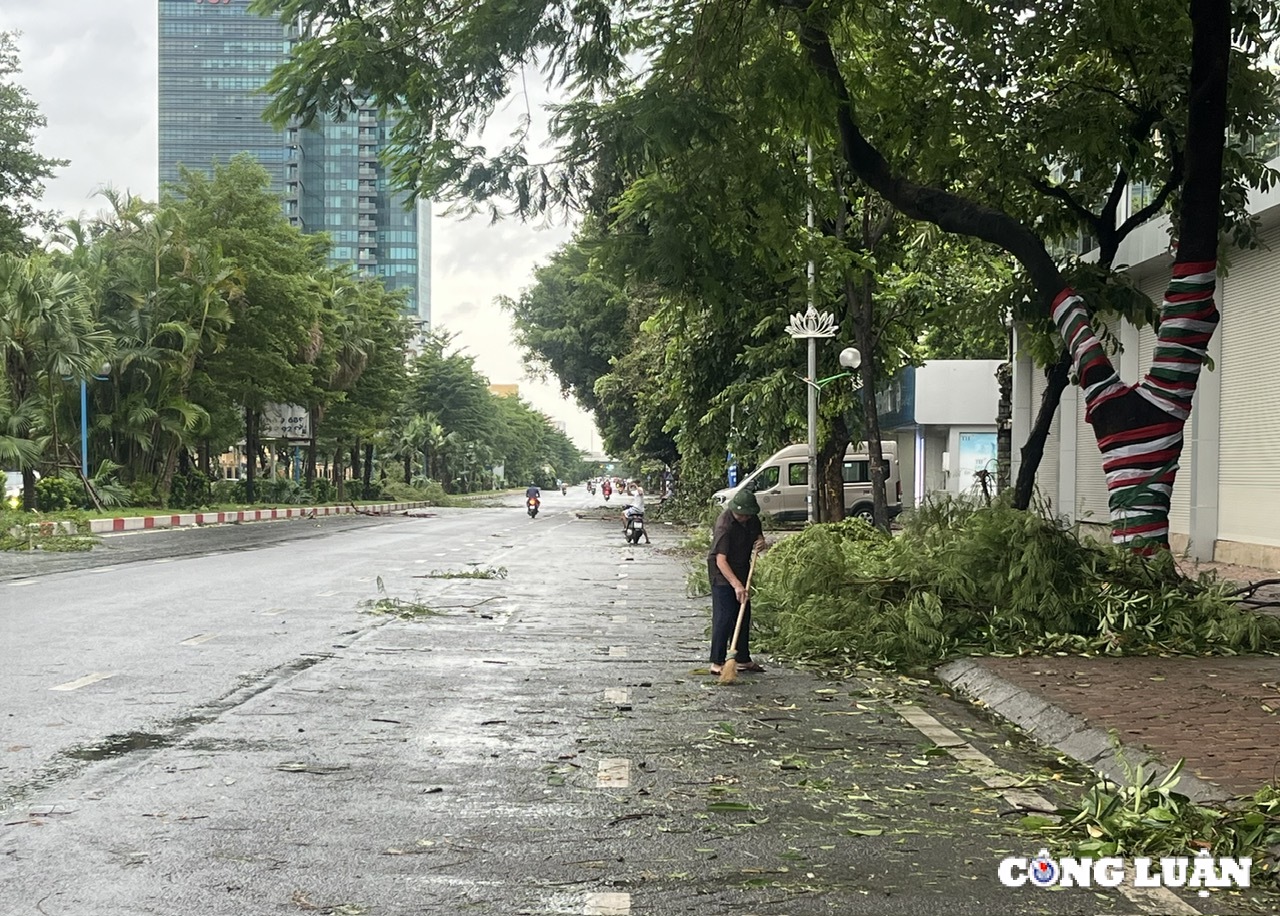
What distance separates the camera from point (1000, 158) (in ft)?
46.1

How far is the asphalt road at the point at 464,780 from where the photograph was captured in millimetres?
4660

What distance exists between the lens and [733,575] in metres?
10.2

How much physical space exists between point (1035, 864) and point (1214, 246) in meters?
8.13

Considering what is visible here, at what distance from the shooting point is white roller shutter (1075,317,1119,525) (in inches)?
1107

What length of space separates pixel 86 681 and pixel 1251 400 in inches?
718

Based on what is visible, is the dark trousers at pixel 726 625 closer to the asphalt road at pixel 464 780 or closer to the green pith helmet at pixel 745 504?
the asphalt road at pixel 464 780

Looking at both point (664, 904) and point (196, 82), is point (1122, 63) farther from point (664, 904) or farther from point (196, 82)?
point (196, 82)

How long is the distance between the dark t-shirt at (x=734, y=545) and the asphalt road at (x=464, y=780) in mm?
874

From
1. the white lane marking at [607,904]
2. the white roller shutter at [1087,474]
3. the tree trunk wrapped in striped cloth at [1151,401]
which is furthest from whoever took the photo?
the white roller shutter at [1087,474]

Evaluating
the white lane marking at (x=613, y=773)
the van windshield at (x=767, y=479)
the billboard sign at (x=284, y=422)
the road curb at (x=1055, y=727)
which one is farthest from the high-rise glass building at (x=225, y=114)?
the white lane marking at (x=613, y=773)

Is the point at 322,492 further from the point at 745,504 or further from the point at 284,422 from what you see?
the point at 745,504

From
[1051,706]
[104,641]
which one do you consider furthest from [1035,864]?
[104,641]

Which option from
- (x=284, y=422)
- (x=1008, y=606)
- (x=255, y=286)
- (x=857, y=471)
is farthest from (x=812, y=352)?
(x=284, y=422)

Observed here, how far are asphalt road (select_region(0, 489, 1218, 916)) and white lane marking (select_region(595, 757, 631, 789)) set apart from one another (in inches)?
1.0
